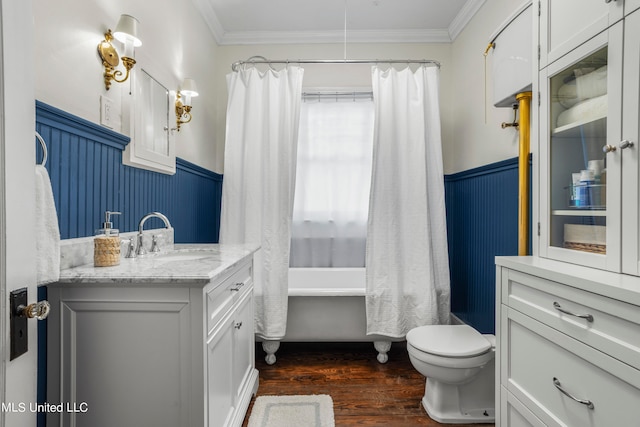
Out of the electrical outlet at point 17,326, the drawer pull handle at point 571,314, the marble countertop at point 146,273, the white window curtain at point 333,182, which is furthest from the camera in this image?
the white window curtain at point 333,182

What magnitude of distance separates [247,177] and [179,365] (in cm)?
163

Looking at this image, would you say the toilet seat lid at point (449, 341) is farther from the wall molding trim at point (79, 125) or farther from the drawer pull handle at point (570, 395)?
the wall molding trim at point (79, 125)

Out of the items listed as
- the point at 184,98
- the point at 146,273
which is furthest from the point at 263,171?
the point at 146,273

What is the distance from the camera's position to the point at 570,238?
124cm

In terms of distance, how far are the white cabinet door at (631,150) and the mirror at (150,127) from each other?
6.20ft

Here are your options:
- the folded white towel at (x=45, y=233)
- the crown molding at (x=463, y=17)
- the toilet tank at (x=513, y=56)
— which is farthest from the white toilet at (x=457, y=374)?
the crown molding at (x=463, y=17)

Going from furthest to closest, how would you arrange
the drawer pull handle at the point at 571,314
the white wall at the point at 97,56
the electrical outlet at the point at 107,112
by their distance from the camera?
the electrical outlet at the point at 107,112
the white wall at the point at 97,56
the drawer pull handle at the point at 571,314

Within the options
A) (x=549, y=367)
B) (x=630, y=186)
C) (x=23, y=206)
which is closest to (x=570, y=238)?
(x=630, y=186)

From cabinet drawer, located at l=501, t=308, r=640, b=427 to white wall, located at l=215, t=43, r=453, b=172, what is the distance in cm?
211

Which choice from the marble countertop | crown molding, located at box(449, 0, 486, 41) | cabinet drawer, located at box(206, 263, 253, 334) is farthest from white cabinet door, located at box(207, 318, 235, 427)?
crown molding, located at box(449, 0, 486, 41)

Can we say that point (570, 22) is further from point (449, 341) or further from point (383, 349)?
point (383, 349)

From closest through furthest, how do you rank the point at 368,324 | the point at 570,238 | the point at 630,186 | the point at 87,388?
the point at 630,186 → the point at 87,388 → the point at 570,238 → the point at 368,324

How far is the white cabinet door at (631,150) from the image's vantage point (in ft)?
3.14

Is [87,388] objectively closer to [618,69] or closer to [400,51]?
[618,69]
